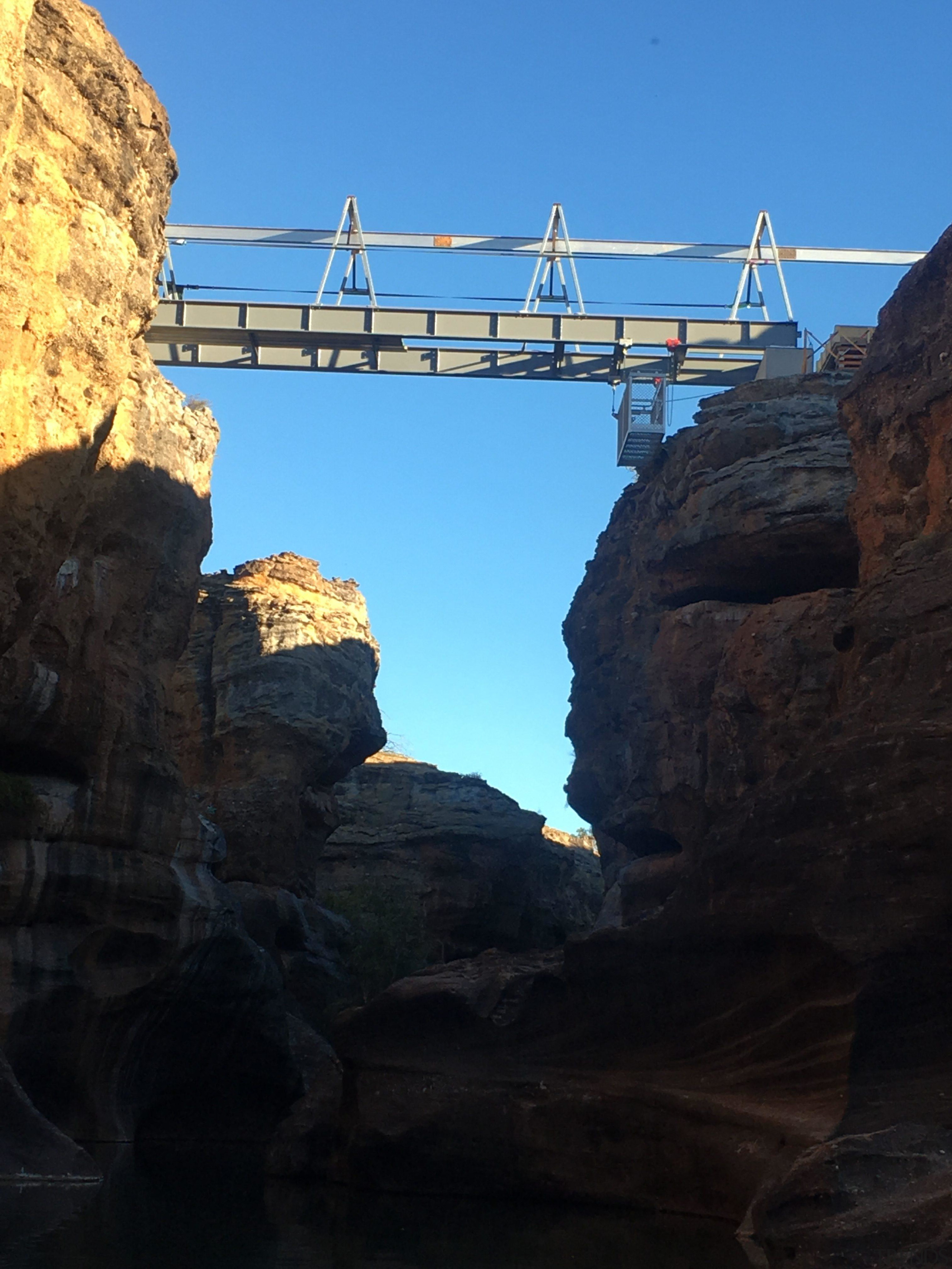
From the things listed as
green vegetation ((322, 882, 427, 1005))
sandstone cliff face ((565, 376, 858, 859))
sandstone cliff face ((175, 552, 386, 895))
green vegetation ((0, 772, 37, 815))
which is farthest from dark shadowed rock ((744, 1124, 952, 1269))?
green vegetation ((322, 882, 427, 1005))

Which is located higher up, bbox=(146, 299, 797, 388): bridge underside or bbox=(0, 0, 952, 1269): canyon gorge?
bbox=(146, 299, 797, 388): bridge underside

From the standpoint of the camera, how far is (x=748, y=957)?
1705cm

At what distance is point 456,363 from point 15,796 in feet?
72.6

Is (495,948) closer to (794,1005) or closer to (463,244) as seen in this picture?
(794,1005)

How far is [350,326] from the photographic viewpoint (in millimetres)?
36969

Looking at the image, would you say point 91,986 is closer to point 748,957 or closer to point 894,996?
point 748,957

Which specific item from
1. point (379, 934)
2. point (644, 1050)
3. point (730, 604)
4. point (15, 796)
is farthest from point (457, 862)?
point (644, 1050)

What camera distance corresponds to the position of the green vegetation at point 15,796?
801 inches

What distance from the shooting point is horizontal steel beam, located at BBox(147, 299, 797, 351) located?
36.8 meters

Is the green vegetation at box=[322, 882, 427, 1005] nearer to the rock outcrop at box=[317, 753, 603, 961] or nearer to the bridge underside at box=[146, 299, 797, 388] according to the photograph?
the rock outcrop at box=[317, 753, 603, 961]

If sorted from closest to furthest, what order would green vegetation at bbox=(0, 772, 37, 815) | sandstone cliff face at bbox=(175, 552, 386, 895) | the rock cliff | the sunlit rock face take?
the rock cliff → the sunlit rock face → green vegetation at bbox=(0, 772, 37, 815) → sandstone cliff face at bbox=(175, 552, 386, 895)

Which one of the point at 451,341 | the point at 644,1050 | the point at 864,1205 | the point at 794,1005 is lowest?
the point at 864,1205

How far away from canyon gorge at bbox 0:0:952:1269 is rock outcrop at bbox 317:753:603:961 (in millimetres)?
9206

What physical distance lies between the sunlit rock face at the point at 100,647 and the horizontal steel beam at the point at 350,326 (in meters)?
9.24
